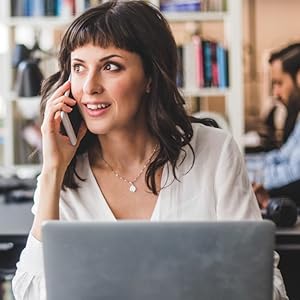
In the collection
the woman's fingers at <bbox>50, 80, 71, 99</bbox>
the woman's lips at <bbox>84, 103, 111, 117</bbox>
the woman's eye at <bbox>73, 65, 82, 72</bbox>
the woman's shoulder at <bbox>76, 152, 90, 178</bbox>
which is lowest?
the woman's shoulder at <bbox>76, 152, 90, 178</bbox>

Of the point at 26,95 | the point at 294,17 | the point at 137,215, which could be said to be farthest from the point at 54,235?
the point at 294,17

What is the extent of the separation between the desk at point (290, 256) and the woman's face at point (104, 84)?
0.62 metres

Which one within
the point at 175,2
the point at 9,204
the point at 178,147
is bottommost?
the point at 9,204

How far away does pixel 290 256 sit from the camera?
2.04 metres

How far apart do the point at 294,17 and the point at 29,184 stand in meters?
3.64

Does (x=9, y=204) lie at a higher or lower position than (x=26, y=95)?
lower

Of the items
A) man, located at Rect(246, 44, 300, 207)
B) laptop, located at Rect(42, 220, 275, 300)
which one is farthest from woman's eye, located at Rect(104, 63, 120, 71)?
man, located at Rect(246, 44, 300, 207)

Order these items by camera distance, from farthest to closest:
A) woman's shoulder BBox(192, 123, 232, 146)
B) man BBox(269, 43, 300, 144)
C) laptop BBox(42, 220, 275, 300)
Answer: man BBox(269, 43, 300, 144)
woman's shoulder BBox(192, 123, 232, 146)
laptop BBox(42, 220, 275, 300)

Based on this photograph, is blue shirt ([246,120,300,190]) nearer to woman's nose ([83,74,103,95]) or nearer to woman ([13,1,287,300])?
woman ([13,1,287,300])

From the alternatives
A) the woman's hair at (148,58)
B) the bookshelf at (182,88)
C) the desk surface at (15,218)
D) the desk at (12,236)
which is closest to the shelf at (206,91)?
the bookshelf at (182,88)

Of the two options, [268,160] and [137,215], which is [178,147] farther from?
[268,160]

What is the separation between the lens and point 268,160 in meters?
4.04

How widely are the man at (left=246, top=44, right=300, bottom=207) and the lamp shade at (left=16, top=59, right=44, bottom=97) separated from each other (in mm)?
1122

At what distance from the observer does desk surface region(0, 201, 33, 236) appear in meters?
2.14
